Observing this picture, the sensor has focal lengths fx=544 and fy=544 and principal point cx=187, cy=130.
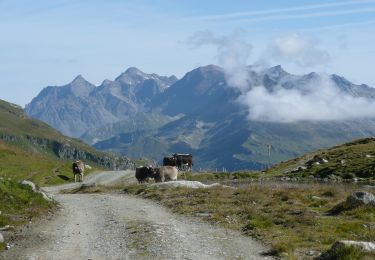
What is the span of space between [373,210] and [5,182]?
24.2 metres

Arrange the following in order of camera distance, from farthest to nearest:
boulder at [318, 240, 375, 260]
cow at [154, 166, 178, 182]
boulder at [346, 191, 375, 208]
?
cow at [154, 166, 178, 182]
boulder at [346, 191, 375, 208]
boulder at [318, 240, 375, 260]

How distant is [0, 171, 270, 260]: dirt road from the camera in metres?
22.8

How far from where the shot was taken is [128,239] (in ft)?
85.9

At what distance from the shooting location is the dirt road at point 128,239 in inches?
897

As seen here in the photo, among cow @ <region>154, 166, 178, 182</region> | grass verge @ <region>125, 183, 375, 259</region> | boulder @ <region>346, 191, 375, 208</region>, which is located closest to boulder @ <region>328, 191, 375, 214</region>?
boulder @ <region>346, 191, 375, 208</region>

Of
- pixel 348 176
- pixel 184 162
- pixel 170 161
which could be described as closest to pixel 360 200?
pixel 348 176

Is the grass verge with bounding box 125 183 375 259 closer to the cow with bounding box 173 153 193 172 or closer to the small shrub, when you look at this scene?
the small shrub

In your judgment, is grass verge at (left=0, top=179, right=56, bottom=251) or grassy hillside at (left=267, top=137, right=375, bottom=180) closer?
grass verge at (left=0, top=179, right=56, bottom=251)

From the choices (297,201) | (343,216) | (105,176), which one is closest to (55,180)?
(105,176)

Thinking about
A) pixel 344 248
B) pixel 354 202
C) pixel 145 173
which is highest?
pixel 145 173

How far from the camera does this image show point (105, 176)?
87.9 m

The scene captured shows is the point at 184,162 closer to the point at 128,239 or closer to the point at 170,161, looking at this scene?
the point at 170,161

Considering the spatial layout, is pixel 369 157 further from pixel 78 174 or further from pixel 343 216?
pixel 343 216

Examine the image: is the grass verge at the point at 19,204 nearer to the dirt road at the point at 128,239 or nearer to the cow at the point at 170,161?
→ the dirt road at the point at 128,239
